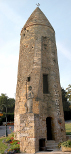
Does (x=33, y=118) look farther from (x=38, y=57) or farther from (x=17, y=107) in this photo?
(x=38, y=57)

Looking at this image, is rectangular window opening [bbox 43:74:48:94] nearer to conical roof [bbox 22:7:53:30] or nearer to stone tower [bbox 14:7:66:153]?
stone tower [bbox 14:7:66:153]

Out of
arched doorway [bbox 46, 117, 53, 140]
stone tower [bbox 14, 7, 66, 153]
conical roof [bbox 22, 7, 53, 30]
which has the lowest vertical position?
arched doorway [bbox 46, 117, 53, 140]

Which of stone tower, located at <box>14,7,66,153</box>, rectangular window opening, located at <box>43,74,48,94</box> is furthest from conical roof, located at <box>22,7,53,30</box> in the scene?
rectangular window opening, located at <box>43,74,48,94</box>

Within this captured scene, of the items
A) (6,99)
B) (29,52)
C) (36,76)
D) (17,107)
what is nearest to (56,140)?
(17,107)

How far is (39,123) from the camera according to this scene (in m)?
11.2

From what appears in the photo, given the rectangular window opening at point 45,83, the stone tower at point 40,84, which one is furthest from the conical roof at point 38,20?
the rectangular window opening at point 45,83

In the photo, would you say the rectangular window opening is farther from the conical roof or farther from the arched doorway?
the conical roof

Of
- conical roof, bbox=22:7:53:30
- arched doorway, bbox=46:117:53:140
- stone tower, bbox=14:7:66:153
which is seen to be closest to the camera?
stone tower, bbox=14:7:66:153

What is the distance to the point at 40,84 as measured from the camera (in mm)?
13375

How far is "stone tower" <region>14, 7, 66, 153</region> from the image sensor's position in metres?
12.3

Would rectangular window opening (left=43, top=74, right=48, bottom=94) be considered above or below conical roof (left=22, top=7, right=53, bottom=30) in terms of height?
below

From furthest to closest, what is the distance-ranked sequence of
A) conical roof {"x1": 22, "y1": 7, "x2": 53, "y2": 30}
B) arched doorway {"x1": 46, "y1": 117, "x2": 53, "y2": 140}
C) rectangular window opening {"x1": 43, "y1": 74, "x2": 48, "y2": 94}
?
1. conical roof {"x1": 22, "y1": 7, "x2": 53, "y2": 30}
2. rectangular window opening {"x1": 43, "y1": 74, "x2": 48, "y2": 94}
3. arched doorway {"x1": 46, "y1": 117, "x2": 53, "y2": 140}

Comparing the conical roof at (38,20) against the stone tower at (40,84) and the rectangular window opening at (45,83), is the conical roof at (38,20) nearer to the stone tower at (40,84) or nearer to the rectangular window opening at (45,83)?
the stone tower at (40,84)

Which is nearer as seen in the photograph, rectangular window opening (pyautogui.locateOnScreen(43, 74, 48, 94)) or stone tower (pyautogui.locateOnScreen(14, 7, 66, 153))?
stone tower (pyautogui.locateOnScreen(14, 7, 66, 153))
